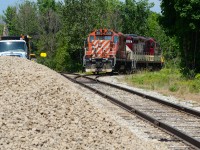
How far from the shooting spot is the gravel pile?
6.36 metres

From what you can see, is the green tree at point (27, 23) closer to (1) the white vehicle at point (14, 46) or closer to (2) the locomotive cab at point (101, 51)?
(2) the locomotive cab at point (101, 51)

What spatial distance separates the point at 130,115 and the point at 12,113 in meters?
6.09

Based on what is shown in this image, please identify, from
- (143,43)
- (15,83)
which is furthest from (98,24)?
(15,83)

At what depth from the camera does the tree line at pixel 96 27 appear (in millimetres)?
29562

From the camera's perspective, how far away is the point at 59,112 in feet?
25.2

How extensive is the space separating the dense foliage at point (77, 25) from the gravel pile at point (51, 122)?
925 inches

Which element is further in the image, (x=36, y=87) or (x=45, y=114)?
(x=36, y=87)

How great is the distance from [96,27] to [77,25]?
281cm

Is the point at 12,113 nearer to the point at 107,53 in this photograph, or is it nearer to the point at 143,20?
the point at 107,53

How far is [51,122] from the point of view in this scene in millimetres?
7094

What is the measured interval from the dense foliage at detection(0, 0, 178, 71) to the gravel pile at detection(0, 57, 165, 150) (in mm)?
23500

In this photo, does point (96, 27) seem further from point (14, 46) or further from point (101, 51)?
point (14, 46)

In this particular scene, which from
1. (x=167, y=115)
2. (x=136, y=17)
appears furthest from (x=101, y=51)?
(x=136, y=17)

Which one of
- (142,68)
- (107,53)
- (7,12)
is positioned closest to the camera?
(107,53)
